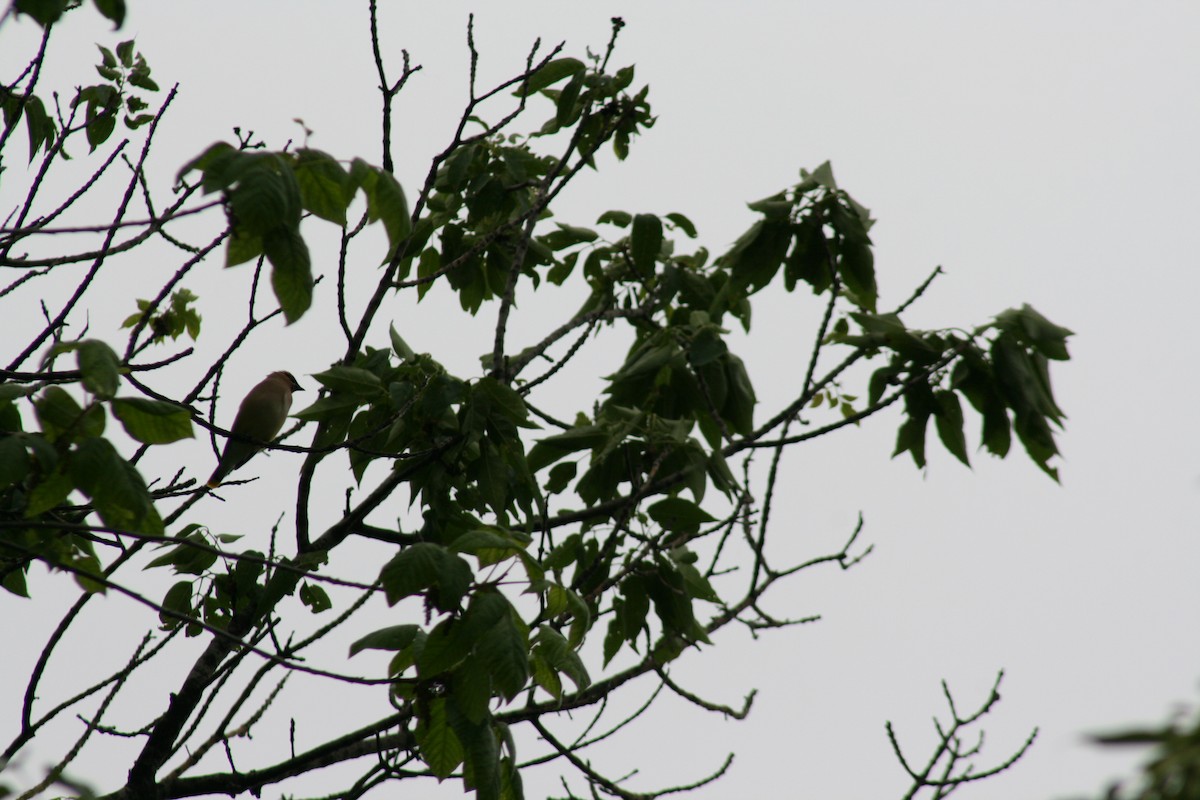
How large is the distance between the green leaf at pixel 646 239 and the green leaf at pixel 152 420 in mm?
2481

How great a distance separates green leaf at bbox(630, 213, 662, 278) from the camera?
14.2 ft

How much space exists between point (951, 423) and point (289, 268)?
2.09m

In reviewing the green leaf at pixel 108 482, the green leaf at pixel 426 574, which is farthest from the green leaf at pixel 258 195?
the green leaf at pixel 426 574

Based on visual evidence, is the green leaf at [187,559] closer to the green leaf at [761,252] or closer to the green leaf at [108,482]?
the green leaf at [108,482]

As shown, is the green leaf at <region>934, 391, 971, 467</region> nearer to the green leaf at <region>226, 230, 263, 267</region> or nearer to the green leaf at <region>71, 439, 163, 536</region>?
the green leaf at <region>226, 230, 263, 267</region>

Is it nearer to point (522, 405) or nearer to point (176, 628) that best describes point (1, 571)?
point (176, 628)

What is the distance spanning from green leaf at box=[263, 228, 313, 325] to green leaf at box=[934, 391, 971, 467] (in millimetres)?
2032

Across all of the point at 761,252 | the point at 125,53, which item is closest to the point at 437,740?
the point at 761,252

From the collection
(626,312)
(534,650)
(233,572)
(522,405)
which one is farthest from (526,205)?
(534,650)

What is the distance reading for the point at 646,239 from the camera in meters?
4.35

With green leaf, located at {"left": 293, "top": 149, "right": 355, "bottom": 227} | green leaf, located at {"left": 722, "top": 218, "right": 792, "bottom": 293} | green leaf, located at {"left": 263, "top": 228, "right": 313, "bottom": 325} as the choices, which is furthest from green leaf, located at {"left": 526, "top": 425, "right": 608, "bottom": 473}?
green leaf, located at {"left": 263, "top": 228, "right": 313, "bottom": 325}

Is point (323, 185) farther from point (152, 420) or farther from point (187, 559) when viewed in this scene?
point (187, 559)

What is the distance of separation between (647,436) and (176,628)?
1.66m

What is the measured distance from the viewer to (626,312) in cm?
469
